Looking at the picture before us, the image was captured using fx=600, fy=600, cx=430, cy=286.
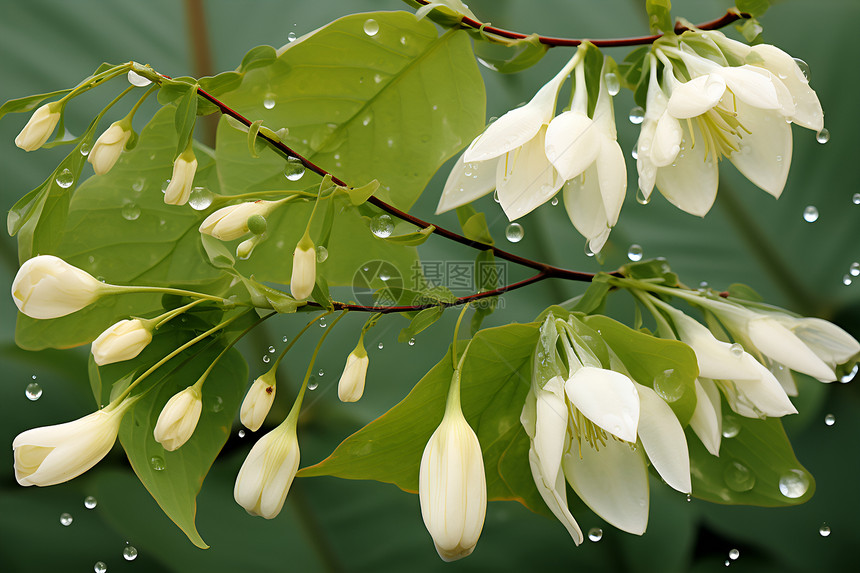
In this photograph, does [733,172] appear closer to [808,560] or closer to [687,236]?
[687,236]

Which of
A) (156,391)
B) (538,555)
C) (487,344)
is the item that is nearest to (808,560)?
(538,555)

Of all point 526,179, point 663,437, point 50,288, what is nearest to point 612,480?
point 663,437

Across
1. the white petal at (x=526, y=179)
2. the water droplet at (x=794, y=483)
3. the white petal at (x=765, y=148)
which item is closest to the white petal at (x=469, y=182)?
the white petal at (x=526, y=179)

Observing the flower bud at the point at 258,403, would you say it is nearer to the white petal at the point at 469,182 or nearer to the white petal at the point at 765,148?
the white petal at the point at 469,182

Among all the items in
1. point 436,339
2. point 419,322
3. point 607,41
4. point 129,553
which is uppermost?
point 607,41

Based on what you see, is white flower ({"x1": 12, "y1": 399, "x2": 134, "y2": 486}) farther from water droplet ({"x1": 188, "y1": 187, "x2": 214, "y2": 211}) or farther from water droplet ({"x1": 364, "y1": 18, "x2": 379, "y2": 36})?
water droplet ({"x1": 364, "y1": 18, "x2": 379, "y2": 36})

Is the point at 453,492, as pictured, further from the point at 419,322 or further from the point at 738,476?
the point at 738,476

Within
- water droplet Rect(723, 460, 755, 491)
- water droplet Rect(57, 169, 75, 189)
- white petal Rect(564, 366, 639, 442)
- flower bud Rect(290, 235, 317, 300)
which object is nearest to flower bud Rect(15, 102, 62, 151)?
water droplet Rect(57, 169, 75, 189)
